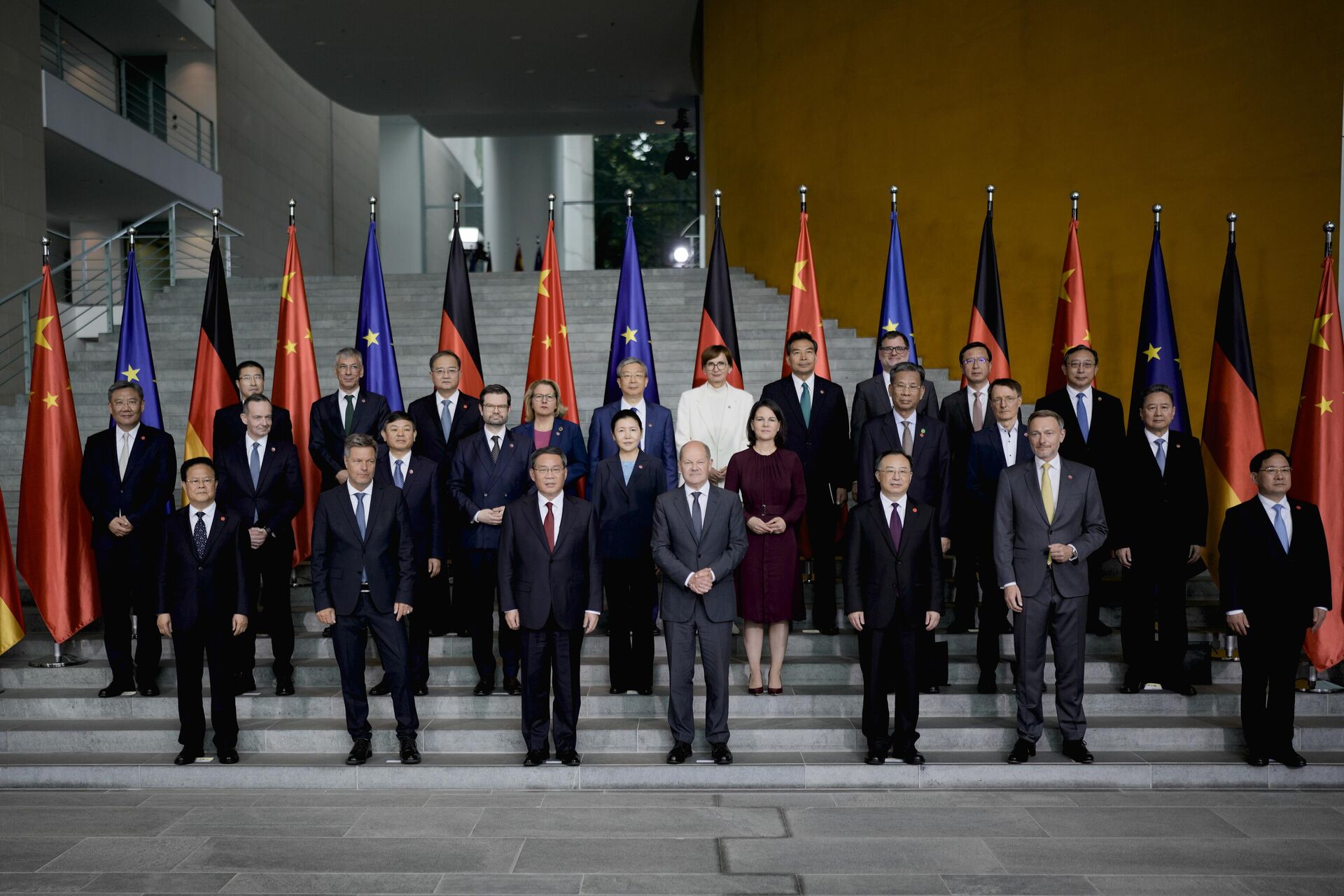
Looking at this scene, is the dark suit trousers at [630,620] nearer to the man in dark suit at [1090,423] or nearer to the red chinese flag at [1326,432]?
the man in dark suit at [1090,423]

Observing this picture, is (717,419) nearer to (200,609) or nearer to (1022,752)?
(1022,752)

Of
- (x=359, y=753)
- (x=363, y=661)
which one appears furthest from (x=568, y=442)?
(x=359, y=753)

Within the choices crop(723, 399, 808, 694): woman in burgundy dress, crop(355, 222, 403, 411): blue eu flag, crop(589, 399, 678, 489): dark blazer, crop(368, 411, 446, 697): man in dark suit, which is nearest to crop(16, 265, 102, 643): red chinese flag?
crop(355, 222, 403, 411): blue eu flag

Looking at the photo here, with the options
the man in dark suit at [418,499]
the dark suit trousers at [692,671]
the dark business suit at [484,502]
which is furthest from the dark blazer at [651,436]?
the dark suit trousers at [692,671]

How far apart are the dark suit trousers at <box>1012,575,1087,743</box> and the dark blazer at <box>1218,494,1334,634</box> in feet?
2.43

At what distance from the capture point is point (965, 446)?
20.2 feet

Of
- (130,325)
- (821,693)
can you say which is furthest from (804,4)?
(821,693)

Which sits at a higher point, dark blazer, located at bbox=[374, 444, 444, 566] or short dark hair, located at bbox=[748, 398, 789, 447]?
short dark hair, located at bbox=[748, 398, 789, 447]

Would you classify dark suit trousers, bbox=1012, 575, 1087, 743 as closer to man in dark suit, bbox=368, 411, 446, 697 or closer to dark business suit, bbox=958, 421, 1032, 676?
dark business suit, bbox=958, 421, 1032, 676

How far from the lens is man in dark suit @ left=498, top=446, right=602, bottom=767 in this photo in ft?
16.8

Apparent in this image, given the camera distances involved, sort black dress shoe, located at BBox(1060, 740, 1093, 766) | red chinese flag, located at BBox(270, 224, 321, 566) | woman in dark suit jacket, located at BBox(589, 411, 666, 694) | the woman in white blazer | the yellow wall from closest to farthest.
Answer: black dress shoe, located at BBox(1060, 740, 1093, 766)
woman in dark suit jacket, located at BBox(589, 411, 666, 694)
the woman in white blazer
red chinese flag, located at BBox(270, 224, 321, 566)
the yellow wall

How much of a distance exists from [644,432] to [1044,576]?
7.21ft

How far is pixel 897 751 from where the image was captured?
5.20 m

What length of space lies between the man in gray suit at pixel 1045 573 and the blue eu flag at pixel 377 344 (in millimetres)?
4055
